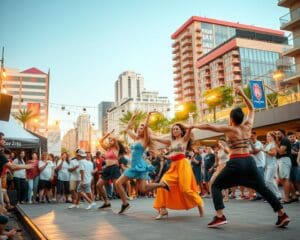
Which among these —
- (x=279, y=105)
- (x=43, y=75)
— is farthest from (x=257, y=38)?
(x=43, y=75)

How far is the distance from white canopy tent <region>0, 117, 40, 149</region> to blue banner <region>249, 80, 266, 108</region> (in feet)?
47.2

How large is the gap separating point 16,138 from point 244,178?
12563mm

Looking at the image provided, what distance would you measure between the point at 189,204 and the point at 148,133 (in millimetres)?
1684

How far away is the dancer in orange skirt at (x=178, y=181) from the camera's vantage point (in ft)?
19.9

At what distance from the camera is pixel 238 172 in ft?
15.5

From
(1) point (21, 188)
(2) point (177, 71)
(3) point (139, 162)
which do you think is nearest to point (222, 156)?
(3) point (139, 162)

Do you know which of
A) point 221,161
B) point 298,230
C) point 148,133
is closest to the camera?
point 298,230

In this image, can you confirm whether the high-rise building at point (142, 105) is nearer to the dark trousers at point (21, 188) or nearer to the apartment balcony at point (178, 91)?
the apartment balcony at point (178, 91)

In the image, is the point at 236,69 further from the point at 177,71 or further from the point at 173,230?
the point at 173,230

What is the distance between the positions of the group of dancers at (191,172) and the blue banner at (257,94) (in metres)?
16.2

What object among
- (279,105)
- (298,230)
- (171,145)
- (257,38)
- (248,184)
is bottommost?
(298,230)

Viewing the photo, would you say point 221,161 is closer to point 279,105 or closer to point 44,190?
point 44,190

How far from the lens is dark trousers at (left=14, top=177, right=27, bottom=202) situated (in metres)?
12.5

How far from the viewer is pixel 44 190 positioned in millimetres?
13422
